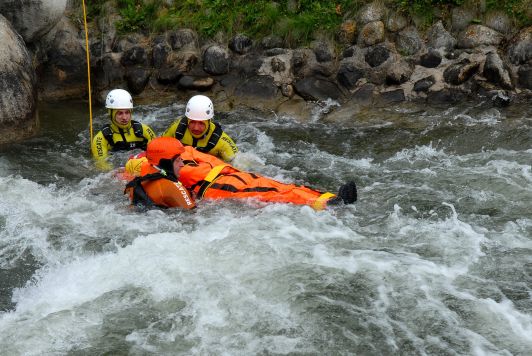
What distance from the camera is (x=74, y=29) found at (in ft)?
41.0

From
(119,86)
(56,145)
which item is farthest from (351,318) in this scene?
(119,86)

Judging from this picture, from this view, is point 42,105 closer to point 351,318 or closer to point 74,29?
point 74,29

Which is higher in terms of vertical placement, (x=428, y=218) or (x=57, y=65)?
(x=57, y=65)

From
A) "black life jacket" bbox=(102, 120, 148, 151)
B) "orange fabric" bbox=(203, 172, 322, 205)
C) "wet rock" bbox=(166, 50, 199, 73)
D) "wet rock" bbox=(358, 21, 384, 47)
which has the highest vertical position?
"wet rock" bbox=(358, 21, 384, 47)

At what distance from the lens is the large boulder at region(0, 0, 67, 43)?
1070 centimetres

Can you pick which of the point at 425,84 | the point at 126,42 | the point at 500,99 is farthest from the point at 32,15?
the point at 500,99

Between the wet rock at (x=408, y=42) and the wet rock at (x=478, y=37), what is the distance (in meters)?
0.66

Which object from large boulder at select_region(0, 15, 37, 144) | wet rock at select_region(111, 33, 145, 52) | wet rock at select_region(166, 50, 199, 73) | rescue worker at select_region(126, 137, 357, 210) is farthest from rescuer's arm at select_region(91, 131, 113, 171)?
wet rock at select_region(111, 33, 145, 52)

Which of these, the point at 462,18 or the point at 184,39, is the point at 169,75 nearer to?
the point at 184,39

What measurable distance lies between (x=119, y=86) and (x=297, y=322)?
8.04m

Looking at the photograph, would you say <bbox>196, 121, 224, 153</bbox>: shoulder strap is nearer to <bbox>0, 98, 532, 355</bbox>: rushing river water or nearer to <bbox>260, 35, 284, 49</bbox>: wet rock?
<bbox>0, 98, 532, 355</bbox>: rushing river water

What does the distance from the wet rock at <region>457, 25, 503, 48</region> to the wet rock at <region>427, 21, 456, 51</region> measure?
14 centimetres

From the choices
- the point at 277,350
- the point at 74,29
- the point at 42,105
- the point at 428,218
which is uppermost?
the point at 74,29

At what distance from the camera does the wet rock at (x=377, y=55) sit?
10.6 m
